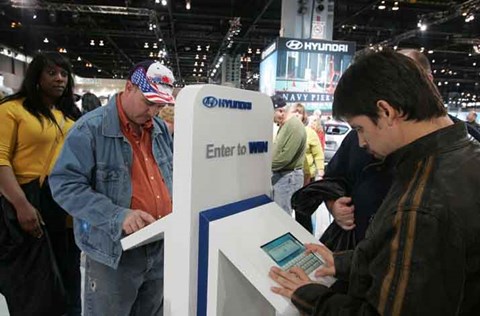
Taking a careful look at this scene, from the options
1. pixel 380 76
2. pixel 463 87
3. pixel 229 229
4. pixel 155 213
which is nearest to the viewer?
pixel 380 76

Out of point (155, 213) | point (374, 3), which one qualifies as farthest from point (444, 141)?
point (374, 3)

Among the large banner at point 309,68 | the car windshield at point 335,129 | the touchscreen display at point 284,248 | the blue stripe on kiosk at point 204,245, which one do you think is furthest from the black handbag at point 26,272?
the car windshield at point 335,129

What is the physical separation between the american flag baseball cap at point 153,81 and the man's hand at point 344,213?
693mm

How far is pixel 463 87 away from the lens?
96.1 feet

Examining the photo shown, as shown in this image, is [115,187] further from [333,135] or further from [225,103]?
[333,135]

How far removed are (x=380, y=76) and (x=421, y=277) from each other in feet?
1.29

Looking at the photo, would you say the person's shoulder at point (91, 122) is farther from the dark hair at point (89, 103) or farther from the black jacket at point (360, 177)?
the dark hair at point (89, 103)

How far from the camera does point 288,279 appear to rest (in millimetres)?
1015

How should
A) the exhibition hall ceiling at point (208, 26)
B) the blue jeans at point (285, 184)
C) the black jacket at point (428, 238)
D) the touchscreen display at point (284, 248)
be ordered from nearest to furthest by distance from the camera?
the black jacket at point (428, 238) < the touchscreen display at point (284, 248) < the blue jeans at point (285, 184) < the exhibition hall ceiling at point (208, 26)

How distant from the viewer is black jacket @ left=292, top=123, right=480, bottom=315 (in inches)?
28.7

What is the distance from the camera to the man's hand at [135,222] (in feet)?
4.19

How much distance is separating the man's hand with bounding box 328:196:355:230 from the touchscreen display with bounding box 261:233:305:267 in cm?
28

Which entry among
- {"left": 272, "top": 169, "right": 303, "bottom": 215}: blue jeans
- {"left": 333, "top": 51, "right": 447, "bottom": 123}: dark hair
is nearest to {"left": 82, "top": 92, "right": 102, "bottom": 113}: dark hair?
{"left": 272, "top": 169, "right": 303, "bottom": 215}: blue jeans

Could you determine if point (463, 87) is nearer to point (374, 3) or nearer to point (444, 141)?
point (374, 3)
